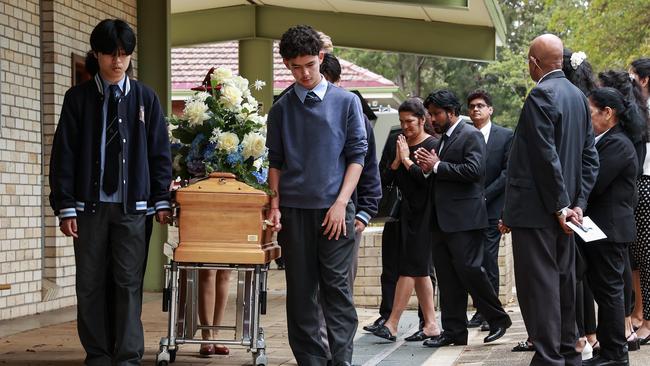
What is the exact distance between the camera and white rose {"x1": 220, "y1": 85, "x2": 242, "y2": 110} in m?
7.39

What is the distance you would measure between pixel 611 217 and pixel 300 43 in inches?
97.8

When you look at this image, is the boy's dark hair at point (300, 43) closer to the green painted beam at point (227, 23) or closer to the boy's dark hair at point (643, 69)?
the boy's dark hair at point (643, 69)

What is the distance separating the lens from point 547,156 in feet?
21.9

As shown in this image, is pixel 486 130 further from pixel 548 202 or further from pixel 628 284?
pixel 548 202

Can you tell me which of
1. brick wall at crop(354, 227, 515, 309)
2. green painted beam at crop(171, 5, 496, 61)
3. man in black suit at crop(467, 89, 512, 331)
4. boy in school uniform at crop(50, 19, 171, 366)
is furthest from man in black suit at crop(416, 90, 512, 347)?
green painted beam at crop(171, 5, 496, 61)

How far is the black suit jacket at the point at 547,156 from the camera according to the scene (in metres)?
6.70

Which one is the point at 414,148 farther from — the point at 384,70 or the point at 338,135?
the point at 384,70

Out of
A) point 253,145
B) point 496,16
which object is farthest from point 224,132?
point 496,16

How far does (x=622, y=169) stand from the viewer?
7.77 meters

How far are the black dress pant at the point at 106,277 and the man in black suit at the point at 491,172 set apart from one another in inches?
170

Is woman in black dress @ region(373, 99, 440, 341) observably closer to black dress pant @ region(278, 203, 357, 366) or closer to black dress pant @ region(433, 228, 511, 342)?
black dress pant @ region(433, 228, 511, 342)

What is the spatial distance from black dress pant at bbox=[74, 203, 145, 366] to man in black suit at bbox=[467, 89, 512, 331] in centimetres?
432

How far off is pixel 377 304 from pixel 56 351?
16.3 ft

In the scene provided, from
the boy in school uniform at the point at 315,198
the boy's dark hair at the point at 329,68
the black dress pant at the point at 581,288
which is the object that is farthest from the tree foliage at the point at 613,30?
the boy in school uniform at the point at 315,198
